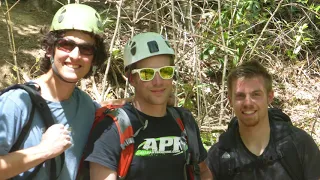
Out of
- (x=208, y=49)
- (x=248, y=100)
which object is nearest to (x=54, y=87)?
(x=248, y=100)

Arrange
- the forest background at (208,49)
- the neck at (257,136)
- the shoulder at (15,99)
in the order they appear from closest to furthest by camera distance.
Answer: the shoulder at (15,99) < the neck at (257,136) < the forest background at (208,49)

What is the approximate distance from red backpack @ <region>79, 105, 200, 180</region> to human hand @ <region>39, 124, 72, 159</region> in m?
0.34

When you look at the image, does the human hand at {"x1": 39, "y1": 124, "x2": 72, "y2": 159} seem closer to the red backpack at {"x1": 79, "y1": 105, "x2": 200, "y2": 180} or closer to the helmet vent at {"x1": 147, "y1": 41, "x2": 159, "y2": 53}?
the red backpack at {"x1": 79, "y1": 105, "x2": 200, "y2": 180}

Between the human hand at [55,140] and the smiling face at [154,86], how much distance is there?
1.94ft

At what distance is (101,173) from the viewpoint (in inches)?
90.2

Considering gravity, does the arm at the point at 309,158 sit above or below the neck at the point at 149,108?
below

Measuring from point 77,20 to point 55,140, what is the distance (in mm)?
762

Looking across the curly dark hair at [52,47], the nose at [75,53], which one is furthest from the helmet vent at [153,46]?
the nose at [75,53]

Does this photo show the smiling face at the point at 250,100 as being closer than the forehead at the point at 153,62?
No

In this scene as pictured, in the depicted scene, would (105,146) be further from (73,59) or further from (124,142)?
(73,59)

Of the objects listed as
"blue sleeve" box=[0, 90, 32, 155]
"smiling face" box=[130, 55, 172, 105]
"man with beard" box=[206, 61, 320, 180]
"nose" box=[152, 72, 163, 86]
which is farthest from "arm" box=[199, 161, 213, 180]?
"blue sleeve" box=[0, 90, 32, 155]

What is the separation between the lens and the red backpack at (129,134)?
2.35 m

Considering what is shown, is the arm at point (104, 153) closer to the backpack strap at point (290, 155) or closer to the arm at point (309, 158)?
the backpack strap at point (290, 155)

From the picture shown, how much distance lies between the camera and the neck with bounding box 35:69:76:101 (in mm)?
2420
